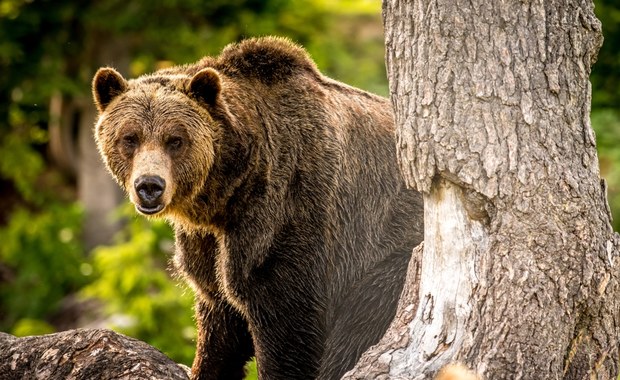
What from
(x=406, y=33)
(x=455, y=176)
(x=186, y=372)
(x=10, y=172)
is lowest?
(x=10, y=172)

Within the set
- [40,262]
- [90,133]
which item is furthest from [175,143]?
[90,133]

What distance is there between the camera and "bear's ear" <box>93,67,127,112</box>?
577cm

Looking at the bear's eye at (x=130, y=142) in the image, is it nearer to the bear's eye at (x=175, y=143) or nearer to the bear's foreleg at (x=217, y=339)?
the bear's eye at (x=175, y=143)

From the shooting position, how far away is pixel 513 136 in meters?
4.54

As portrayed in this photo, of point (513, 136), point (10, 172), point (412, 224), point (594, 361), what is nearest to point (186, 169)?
point (412, 224)

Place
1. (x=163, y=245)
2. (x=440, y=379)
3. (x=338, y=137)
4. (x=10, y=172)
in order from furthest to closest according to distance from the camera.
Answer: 1. (x=10, y=172)
2. (x=163, y=245)
3. (x=338, y=137)
4. (x=440, y=379)

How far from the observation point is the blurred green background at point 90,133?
11.3 metres

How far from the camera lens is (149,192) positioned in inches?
211

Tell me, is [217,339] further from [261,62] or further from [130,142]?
[261,62]

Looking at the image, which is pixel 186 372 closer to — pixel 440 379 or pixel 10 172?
pixel 440 379

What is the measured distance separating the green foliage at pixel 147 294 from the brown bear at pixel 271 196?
178 inches

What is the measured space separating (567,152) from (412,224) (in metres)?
1.77

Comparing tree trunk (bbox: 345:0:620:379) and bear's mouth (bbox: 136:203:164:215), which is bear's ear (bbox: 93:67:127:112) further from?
tree trunk (bbox: 345:0:620:379)

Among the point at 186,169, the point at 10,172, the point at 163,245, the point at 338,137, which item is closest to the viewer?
the point at 186,169
